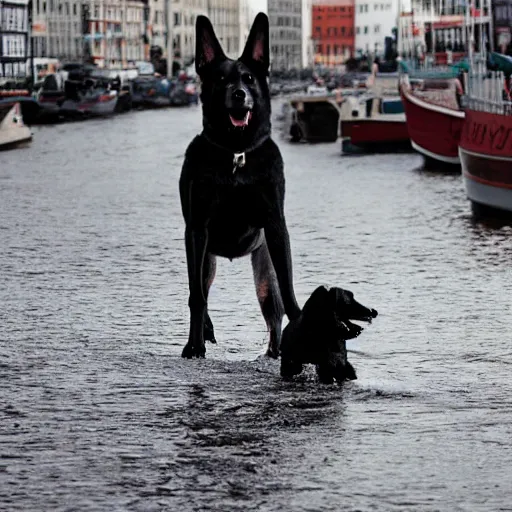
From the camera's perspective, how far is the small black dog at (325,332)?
8.91 metres

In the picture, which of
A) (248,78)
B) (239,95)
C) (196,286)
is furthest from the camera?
(196,286)

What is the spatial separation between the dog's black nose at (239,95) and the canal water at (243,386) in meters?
1.41

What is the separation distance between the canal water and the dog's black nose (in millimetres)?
1406

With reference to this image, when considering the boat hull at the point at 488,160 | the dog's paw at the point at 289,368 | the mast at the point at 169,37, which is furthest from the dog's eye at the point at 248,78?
the mast at the point at 169,37

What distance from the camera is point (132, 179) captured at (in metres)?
32.9

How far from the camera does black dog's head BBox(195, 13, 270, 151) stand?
9281mm

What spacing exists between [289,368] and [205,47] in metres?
1.74

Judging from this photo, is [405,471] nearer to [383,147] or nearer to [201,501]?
[201,501]

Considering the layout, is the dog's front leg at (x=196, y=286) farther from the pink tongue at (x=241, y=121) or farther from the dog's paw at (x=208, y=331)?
the pink tongue at (x=241, y=121)

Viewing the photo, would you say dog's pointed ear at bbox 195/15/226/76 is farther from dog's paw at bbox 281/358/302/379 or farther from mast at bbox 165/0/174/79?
mast at bbox 165/0/174/79

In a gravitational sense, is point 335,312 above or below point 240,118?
below

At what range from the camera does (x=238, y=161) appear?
9367mm

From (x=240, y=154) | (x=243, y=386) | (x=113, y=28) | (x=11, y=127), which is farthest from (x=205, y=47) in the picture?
(x=113, y=28)

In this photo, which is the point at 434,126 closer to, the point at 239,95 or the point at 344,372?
the point at 239,95
